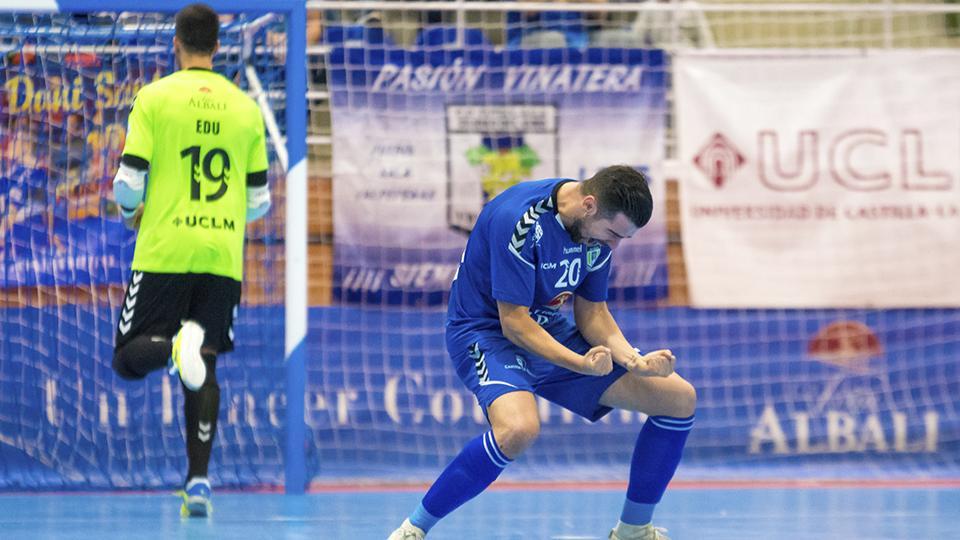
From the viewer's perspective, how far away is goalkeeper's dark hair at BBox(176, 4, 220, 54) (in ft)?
20.6

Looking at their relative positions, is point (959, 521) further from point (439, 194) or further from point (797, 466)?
point (439, 194)

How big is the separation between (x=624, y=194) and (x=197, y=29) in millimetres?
2369

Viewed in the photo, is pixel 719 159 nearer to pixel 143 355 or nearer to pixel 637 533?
pixel 637 533

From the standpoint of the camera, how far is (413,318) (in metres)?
8.77

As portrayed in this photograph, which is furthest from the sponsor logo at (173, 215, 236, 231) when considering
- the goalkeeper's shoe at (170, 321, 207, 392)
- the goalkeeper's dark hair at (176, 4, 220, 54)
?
the goalkeeper's dark hair at (176, 4, 220, 54)

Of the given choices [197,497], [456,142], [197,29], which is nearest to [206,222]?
[197,29]

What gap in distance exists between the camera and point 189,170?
6301 mm

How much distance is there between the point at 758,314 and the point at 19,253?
14.0ft

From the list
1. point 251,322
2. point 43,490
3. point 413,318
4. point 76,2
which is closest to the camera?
point 76,2

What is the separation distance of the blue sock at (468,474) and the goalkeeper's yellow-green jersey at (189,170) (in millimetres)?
1785

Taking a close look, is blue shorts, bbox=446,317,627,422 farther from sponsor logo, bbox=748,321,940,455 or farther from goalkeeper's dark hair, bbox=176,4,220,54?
sponsor logo, bbox=748,321,940,455

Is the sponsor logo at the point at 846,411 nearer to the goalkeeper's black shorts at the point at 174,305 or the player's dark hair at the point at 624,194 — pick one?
the goalkeeper's black shorts at the point at 174,305

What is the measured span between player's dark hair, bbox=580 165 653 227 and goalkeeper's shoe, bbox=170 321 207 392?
193cm

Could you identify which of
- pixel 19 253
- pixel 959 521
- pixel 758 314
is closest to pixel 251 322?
pixel 19 253
